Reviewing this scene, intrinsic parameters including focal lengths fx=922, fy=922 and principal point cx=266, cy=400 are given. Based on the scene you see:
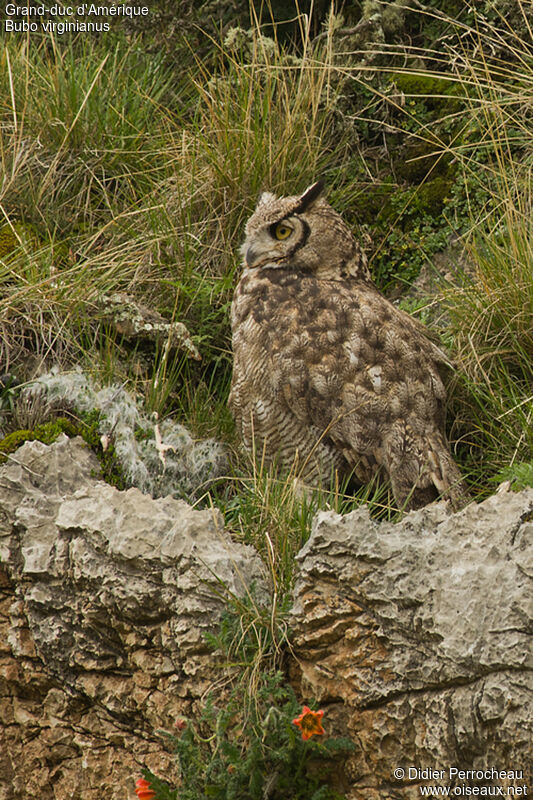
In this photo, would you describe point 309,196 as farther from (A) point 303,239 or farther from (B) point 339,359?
(B) point 339,359

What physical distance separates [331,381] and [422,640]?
1.35 m

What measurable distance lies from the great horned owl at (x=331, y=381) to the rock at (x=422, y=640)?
0.82 m

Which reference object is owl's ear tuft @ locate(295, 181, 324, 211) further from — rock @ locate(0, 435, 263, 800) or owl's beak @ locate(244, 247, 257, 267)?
rock @ locate(0, 435, 263, 800)

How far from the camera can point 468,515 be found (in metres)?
2.65

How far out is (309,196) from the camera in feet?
12.8

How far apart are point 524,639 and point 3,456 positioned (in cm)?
197

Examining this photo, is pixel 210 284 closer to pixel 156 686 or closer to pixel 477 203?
pixel 477 203

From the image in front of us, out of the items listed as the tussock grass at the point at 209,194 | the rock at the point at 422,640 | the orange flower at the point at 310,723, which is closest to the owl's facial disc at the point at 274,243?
the tussock grass at the point at 209,194

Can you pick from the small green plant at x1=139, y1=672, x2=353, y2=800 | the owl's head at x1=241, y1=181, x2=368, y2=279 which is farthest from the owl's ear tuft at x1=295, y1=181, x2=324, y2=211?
the small green plant at x1=139, y1=672, x2=353, y2=800

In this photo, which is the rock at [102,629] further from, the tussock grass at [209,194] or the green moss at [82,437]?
the tussock grass at [209,194]

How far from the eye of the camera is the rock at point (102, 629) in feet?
9.09

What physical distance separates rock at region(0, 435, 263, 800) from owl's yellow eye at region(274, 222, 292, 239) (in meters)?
1.44

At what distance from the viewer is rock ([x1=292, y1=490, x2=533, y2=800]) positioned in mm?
2322

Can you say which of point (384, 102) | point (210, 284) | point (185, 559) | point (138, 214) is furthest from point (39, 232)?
point (185, 559)
